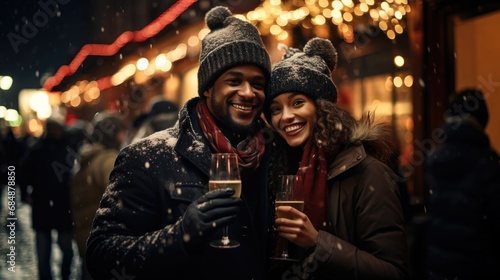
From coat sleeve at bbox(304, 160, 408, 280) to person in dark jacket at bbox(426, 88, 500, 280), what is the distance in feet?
4.95

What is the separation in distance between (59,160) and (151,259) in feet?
16.8

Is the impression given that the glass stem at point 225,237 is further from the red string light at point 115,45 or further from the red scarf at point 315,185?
the red string light at point 115,45

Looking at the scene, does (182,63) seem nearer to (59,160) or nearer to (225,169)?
(59,160)

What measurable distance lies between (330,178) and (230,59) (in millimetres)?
1022

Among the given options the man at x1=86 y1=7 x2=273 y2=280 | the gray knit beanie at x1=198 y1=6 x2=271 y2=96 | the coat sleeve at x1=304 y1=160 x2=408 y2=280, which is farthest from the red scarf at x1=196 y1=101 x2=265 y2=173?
the coat sleeve at x1=304 y1=160 x2=408 y2=280

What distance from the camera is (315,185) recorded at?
352 cm

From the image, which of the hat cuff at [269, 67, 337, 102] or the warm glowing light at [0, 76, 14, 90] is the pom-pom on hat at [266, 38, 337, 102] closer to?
the hat cuff at [269, 67, 337, 102]

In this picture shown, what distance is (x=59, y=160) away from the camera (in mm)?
7785

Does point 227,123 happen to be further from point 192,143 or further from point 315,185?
point 315,185

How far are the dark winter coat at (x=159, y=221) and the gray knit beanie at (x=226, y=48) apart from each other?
54 cm

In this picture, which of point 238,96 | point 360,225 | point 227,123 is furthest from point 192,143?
point 360,225

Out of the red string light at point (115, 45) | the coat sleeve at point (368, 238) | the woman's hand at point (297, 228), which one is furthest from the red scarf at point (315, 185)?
the red string light at point (115, 45)

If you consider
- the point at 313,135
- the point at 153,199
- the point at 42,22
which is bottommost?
the point at 153,199

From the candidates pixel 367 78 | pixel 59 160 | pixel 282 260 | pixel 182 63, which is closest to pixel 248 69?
pixel 282 260
